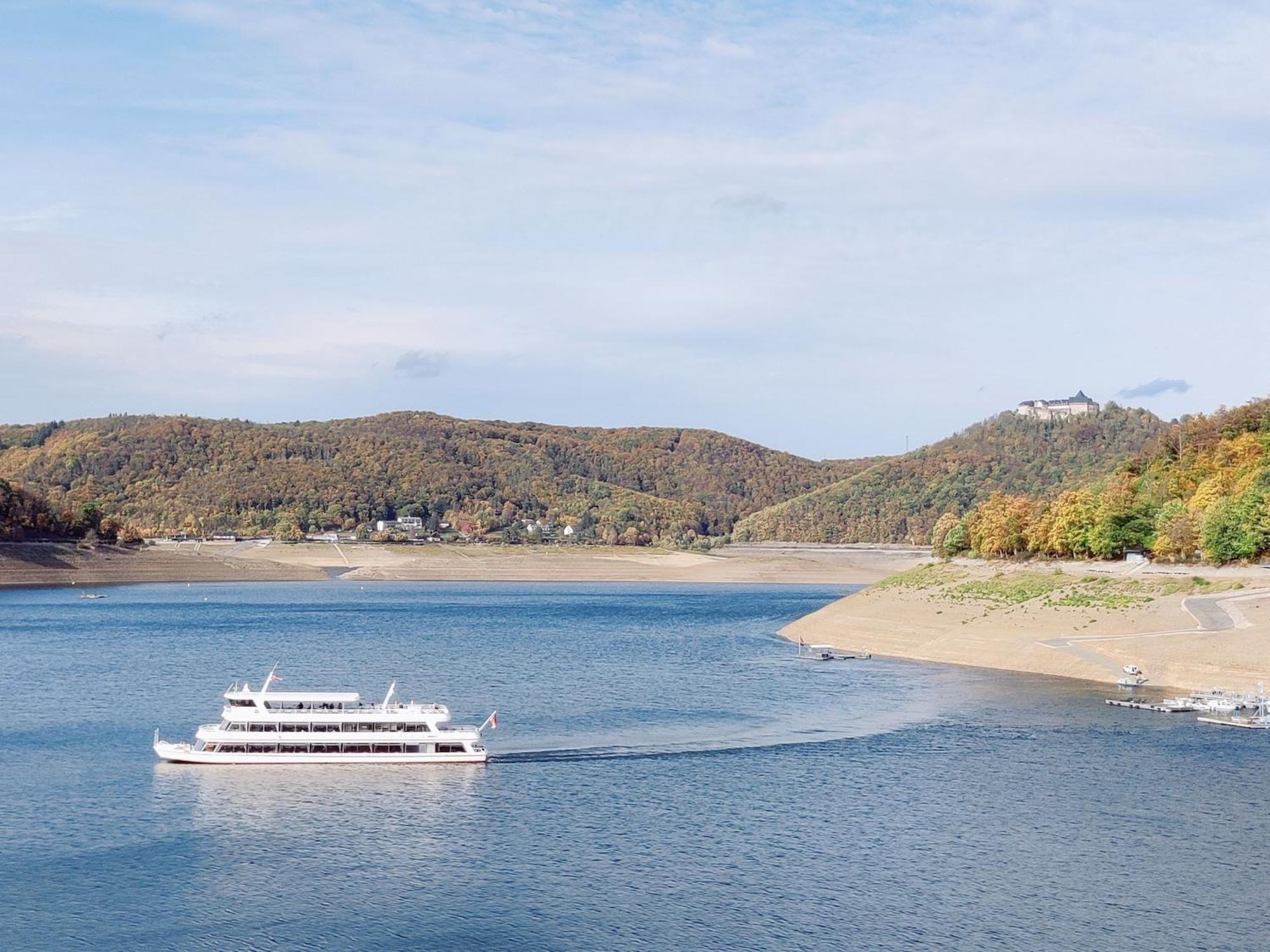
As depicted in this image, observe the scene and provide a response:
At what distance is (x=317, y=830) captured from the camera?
45.8m

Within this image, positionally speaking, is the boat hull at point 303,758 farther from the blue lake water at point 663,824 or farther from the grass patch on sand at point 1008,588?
the grass patch on sand at point 1008,588

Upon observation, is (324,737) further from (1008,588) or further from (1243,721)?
(1008,588)

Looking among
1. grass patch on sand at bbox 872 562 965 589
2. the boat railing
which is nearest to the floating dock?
the boat railing

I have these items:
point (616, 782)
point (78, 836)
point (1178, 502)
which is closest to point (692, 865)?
point (616, 782)

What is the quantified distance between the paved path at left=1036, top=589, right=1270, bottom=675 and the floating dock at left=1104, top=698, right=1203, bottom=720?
9473 millimetres

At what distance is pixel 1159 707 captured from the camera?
68438mm

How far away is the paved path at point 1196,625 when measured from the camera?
3179 inches

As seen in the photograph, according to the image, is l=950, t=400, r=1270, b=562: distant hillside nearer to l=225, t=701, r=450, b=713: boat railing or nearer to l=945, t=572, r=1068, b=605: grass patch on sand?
l=945, t=572, r=1068, b=605: grass patch on sand

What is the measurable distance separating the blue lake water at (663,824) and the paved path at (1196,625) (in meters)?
4.60

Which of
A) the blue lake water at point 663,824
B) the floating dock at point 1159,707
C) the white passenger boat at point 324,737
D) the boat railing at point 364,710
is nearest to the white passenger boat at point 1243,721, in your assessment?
the blue lake water at point 663,824

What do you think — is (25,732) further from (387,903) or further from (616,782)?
(387,903)

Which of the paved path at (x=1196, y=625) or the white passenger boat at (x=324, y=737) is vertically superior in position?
the paved path at (x=1196, y=625)

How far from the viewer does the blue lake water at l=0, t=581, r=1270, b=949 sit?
3650cm

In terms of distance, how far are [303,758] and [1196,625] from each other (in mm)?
53929
